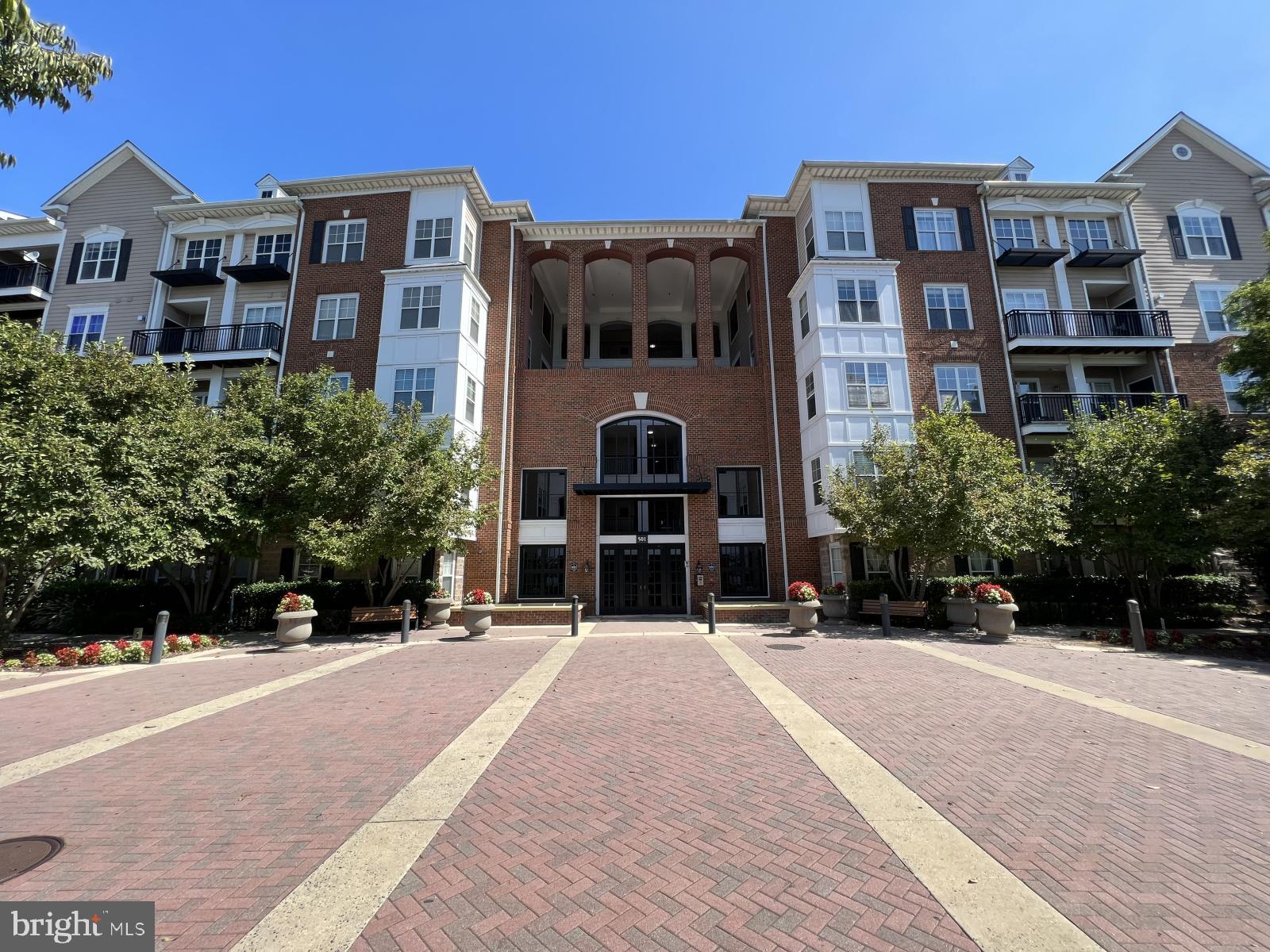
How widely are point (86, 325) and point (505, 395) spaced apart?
1891 centimetres

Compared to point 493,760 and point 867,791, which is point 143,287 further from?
point 867,791

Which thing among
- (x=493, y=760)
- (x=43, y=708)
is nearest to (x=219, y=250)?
(x=43, y=708)

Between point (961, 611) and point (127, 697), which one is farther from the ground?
point (961, 611)

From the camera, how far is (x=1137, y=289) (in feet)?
76.1

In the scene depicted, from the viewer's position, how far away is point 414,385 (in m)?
20.9

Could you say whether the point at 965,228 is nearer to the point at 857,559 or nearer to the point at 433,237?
the point at 857,559

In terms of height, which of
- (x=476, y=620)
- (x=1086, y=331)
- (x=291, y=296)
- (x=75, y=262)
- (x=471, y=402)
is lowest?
(x=476, y=620)

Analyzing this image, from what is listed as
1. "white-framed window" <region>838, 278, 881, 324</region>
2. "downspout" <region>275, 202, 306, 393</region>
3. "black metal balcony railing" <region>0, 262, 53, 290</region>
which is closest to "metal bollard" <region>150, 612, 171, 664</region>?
"downspout" <region>275, 202, 306, 393</region>

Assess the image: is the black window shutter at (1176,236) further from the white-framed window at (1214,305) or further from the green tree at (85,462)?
the green tree at (85,462)

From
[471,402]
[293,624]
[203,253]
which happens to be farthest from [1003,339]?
[203,253]

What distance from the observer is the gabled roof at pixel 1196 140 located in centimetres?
2405

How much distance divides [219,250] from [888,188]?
97.5 ft

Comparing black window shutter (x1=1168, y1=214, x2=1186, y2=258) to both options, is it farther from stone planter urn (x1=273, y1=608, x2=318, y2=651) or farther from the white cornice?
stone planter urn (x1=273, y1=608, x2=318, y2=651)

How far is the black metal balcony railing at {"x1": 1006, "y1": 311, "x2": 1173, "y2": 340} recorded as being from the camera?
21.9 m
